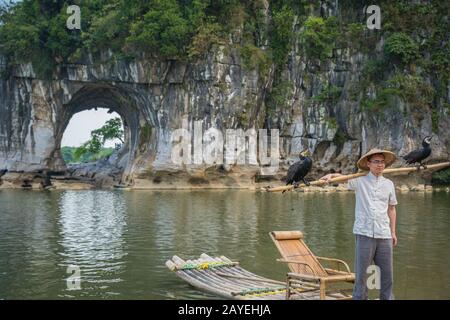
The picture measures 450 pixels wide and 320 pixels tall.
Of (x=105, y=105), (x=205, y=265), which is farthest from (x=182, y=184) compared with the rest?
(x=205, y=265)

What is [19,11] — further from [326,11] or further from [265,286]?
[265,286]

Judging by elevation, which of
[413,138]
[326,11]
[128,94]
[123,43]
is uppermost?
[326,11]

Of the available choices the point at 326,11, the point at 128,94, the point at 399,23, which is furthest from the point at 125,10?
the point at 399,23

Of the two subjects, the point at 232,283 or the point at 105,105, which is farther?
the point at 105,105

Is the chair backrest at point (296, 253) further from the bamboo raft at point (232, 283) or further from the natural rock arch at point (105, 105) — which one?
the natural rock arch at point (105, 105)

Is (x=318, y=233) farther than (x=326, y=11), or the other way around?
(x=326, y=11)

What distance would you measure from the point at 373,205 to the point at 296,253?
8.01ft

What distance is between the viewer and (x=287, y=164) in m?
37.4

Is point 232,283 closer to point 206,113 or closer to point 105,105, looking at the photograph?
point 206,113

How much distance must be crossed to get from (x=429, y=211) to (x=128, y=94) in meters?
23.2

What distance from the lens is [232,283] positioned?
9.12 meters

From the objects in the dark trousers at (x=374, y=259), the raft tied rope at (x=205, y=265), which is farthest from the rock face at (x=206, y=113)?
the dark trousers at (x=374, y=259)

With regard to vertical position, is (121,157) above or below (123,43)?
below

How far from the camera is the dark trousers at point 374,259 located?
641cm
